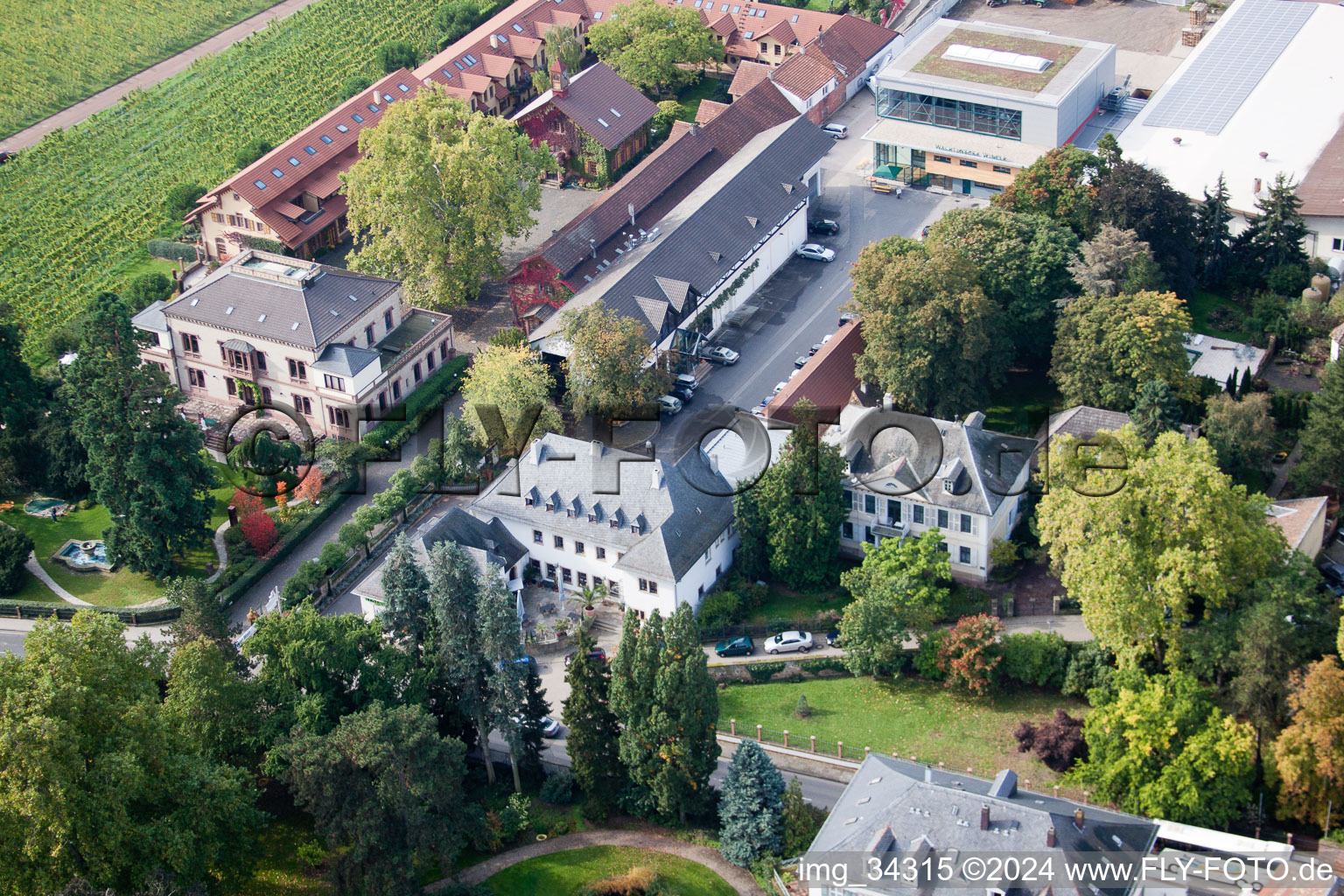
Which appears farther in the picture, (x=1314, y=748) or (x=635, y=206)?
(x=635, y=206)

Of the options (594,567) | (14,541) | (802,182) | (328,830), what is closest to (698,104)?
(802,182)

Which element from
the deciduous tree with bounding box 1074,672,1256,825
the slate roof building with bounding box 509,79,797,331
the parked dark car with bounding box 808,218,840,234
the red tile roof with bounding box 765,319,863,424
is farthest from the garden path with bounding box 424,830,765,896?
the parked dark car with bounding box 808,218,840,234

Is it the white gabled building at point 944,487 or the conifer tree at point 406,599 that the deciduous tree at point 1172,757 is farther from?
the conifer tree at point 406,599

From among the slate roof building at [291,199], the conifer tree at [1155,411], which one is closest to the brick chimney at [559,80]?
the slate roof building at [291,199]

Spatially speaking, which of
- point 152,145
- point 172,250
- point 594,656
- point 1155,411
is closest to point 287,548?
point 594,656

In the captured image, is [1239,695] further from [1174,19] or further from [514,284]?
[1174,19]

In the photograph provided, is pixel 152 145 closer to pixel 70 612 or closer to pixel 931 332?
pixel 70 612
